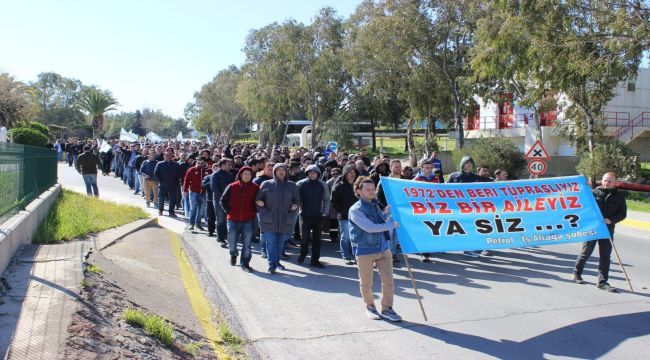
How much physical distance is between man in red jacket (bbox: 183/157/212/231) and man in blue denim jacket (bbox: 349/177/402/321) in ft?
23.0

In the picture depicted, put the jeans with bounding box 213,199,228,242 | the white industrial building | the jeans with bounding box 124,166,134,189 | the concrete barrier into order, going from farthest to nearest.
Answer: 1. the white industrial building
2. the jeans with bounding box 124,166,134,189
3. the jeans with bounding box 213,199,228,242
4. the concrete barrier

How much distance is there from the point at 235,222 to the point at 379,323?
355 centimetres

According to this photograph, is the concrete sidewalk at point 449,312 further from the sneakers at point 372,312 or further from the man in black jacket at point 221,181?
the man in black jacket at point 221,181

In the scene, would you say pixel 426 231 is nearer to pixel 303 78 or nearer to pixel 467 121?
pixel 303 78

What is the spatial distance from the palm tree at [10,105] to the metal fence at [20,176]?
28.8 m

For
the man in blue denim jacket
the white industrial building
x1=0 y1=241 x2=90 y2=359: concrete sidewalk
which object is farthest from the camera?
the white industrial building

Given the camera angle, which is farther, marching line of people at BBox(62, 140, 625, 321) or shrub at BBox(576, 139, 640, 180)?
shrub at BBox(576, 139, 640, 180)

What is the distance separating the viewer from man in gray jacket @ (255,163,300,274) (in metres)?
9.00

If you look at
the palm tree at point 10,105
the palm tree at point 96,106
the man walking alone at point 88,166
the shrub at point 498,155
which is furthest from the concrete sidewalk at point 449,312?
the palm tree at point 96,106

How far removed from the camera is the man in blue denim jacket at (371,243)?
6465mm

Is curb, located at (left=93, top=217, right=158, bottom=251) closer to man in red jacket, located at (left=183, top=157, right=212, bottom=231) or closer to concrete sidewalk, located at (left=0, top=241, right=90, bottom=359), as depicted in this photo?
man in red jacket, located at (left=183, top=157, right=212, bottom=231)

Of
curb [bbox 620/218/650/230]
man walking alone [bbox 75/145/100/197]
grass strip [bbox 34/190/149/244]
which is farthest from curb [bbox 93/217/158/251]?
curb [bbox 620/218/650/230]

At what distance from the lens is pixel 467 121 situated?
46219 mm

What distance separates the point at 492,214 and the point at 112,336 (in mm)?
4718
